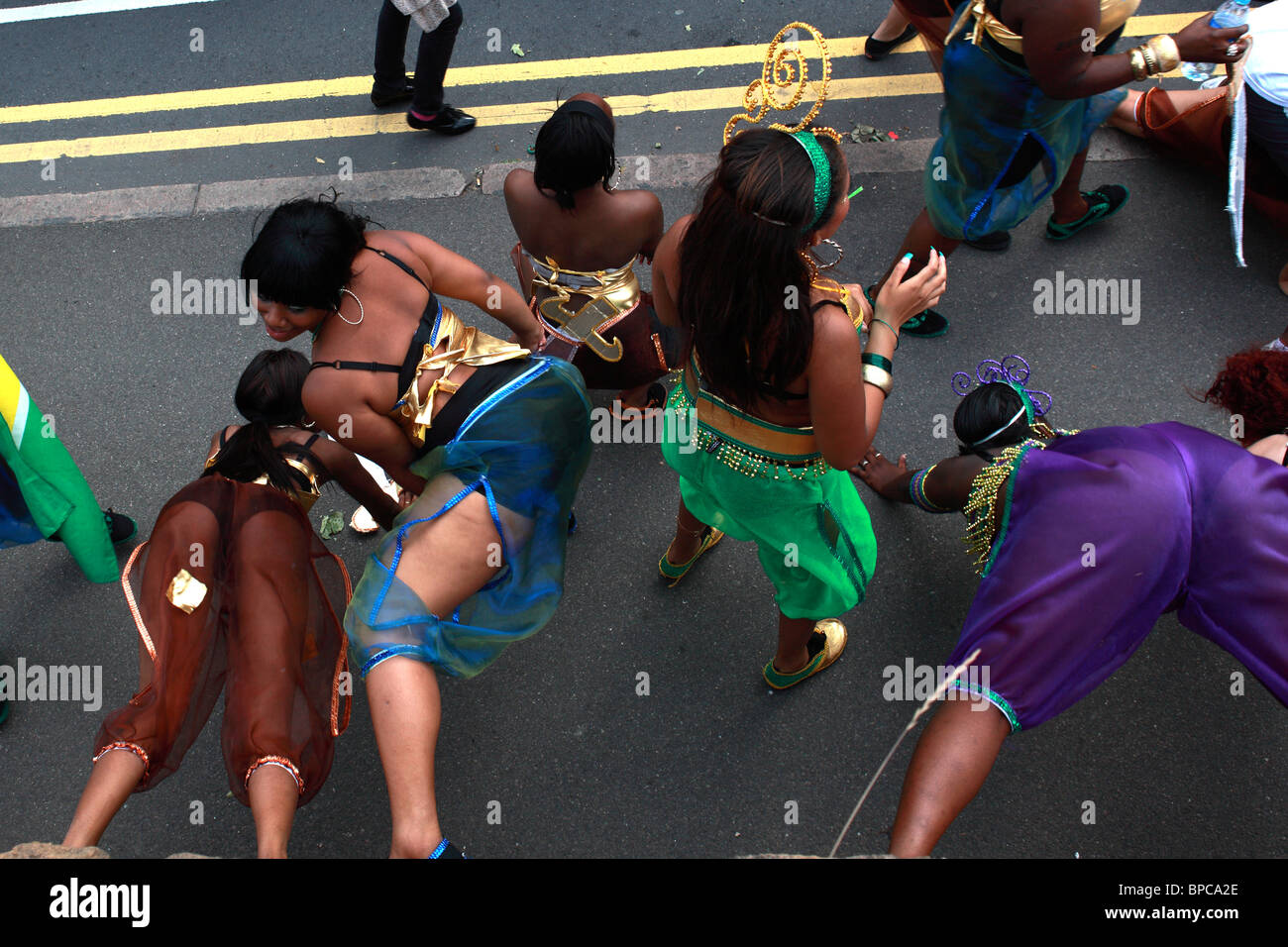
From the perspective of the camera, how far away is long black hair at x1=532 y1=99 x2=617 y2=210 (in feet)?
8.24

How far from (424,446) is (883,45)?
3.26m

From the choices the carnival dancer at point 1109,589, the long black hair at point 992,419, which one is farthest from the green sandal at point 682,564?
the carnival dancer at point 1109,589

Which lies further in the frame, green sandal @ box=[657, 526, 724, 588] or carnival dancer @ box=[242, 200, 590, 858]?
green sandal @ box=[657, 526, 724, 588]

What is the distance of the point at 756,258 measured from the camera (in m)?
1.70

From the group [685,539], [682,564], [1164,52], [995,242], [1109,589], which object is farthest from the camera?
[995,242]

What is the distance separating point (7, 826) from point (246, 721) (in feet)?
4.20

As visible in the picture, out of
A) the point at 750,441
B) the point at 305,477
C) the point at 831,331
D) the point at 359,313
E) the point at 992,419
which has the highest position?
the point at 831,331

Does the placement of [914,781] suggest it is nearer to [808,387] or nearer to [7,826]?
[808,387]

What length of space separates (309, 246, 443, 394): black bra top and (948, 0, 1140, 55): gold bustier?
6.23 feet

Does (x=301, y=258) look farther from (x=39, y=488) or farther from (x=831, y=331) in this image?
Answer: (x=39, y=488)

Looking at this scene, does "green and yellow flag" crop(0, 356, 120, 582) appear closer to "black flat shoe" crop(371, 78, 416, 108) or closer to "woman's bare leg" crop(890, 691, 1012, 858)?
"black flat shoe" crop(371, 78, 416, 108)
